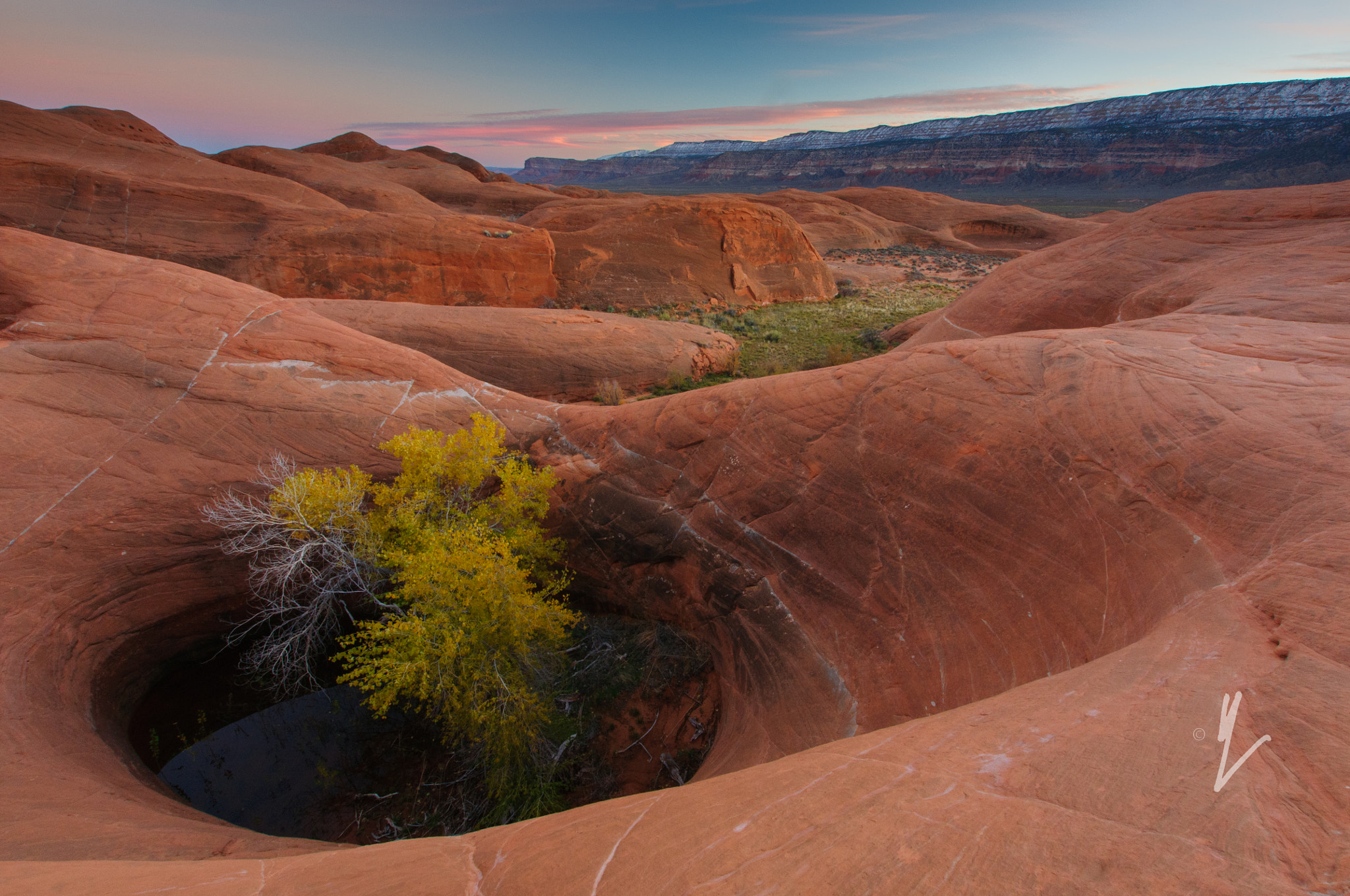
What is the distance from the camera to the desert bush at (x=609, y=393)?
13.5 m

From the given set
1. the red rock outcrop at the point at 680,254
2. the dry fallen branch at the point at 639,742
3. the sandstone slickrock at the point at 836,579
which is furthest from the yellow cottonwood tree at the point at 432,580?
the red rock outcrop at the point at 680,254

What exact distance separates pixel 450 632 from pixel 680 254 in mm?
18561

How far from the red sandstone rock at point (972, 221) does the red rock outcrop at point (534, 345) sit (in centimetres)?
3577

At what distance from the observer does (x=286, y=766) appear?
7379 mm

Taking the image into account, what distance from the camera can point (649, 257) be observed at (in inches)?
854

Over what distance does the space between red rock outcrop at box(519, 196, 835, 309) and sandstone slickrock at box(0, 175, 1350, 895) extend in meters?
12.3

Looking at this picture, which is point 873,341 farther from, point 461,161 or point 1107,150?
point 1107,150

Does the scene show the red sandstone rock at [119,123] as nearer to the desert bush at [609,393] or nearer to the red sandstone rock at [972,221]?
the desert bush at [609,393]

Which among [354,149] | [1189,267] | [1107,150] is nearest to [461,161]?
[354,149]

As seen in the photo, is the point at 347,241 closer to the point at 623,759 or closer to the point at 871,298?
the point at 623,759

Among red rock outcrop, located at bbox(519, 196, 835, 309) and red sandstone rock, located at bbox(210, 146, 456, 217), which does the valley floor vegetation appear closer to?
red rock outcrop, located at bbox(519, 196, 835, 309)

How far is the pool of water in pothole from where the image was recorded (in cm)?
649

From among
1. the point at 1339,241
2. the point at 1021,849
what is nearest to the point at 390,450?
the point at 1021,849

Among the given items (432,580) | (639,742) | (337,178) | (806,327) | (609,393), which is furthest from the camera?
(337,178)
